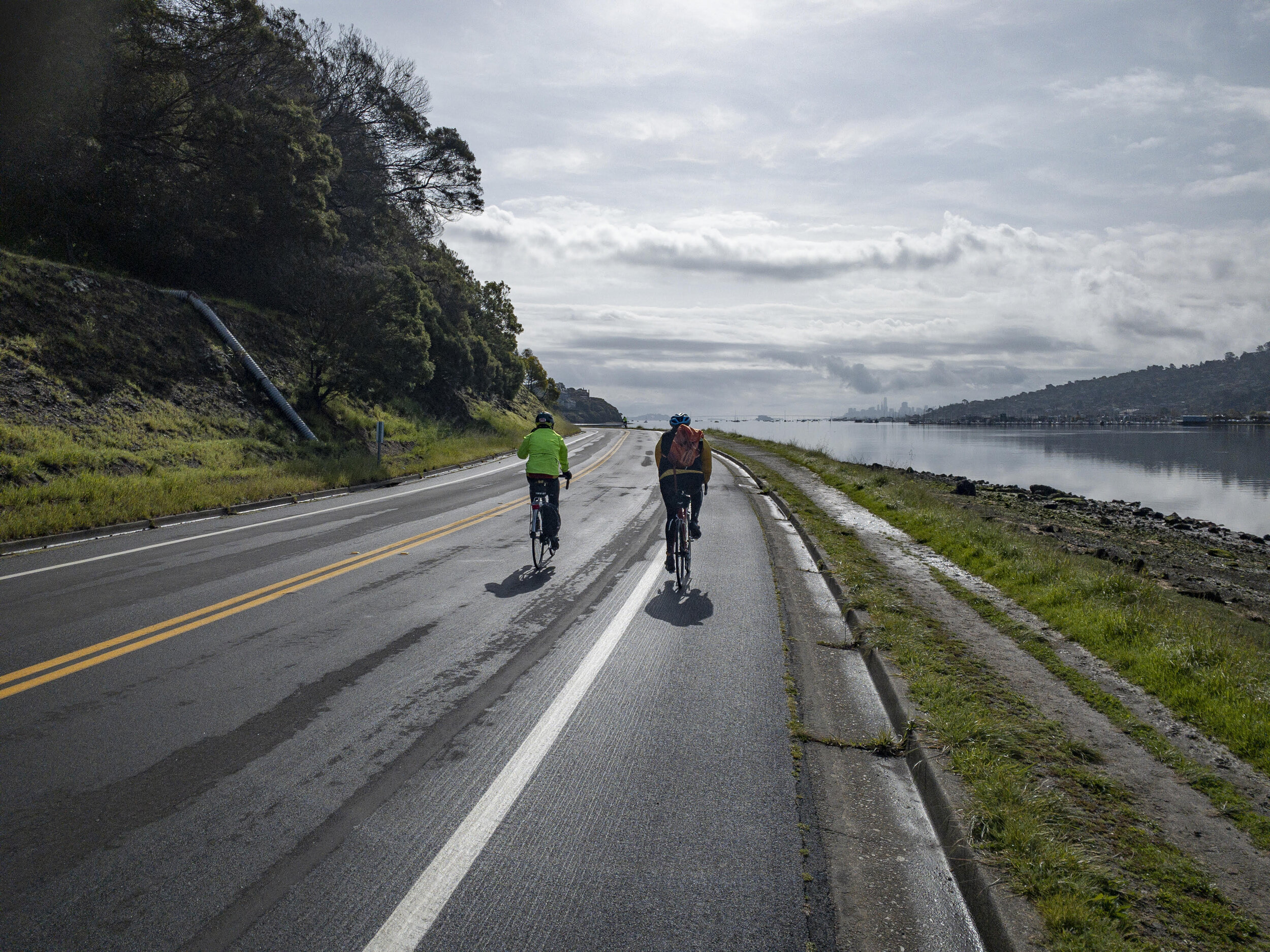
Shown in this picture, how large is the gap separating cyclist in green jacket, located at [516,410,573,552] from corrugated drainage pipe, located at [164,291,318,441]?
15.6 m

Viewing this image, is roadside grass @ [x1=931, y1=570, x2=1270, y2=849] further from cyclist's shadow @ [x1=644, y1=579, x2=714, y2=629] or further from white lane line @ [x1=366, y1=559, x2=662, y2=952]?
white lane line @ [x1=366, y1=559, x2=662, y2=952]

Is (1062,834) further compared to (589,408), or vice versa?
(589,408)

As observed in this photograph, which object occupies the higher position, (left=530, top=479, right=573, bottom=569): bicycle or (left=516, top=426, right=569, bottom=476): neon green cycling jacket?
(left=516, top=426, right=569, bottom=476): neon green cycling jacket

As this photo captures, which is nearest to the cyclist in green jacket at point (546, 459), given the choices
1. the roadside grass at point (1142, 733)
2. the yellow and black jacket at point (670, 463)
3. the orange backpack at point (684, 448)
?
the yellow and black jacket at point (670, 463)


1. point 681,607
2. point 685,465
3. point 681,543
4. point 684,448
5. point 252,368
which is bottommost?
point 681,607

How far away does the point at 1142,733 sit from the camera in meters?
4.72

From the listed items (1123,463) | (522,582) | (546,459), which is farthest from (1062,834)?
(1123,463)

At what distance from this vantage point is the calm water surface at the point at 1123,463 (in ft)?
117

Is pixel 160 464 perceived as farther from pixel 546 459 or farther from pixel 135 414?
pixel 546 459

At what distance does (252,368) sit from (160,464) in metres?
7.38

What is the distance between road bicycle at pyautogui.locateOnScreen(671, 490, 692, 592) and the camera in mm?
8977

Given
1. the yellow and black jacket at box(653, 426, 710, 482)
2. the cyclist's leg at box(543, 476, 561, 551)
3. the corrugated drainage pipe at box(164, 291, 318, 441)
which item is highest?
the corrugated drainage pipe at box(164, 291, 318, 441)

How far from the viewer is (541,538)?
32.1 ft

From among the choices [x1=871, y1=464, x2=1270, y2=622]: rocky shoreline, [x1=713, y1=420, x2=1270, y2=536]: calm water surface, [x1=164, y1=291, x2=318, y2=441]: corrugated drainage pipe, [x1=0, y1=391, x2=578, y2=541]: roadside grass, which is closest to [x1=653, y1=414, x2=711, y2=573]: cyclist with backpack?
[x1=871, y1=464, x2=1270, y2=622]: rocky shoreline
